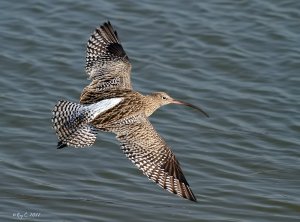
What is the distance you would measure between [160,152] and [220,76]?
3.90m

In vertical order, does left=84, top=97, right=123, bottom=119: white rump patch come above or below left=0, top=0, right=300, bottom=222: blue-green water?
above

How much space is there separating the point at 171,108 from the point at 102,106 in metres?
2.87

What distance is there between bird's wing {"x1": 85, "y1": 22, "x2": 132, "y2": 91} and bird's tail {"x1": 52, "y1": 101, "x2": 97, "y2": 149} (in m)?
0.77

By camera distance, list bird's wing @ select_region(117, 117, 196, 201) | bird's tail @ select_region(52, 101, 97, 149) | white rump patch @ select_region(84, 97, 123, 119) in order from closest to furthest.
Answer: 1. bird's wing @ select_region(117, 117, 196, 201)
2. bird's tail @ select_region(52, 101, 97, 149)
3. white rump patch @ select_region(84, 97, 123, 119)

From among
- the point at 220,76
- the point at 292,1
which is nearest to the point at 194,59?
the point at 220,76

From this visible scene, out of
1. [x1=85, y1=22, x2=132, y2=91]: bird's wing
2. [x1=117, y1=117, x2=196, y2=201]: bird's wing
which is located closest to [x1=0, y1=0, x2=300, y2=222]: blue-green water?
[x1=117, y1=117, x2=196, y2=201]: bird's wing

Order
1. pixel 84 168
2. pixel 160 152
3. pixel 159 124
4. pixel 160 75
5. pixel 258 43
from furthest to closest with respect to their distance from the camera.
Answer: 1. pixel 258 43
2. pixel 160 75
3. pixel 159 124
4. pixel 84 168
5. pixel 160 152

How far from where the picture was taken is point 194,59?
40.7 ft

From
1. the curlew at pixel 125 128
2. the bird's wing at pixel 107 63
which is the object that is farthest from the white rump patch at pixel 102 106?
the bird's wing at pixel 107 63

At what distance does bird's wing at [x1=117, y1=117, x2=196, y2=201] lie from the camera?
8.08 meters

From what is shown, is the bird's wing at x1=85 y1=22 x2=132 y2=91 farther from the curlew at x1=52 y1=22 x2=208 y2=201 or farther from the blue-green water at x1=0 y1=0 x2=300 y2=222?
the blue-green water at x1=0 y1=0 x2=300 y2=222

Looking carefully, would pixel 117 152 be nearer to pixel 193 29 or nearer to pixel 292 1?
pixel 193 29

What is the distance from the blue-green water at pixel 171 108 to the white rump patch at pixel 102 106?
1035mm

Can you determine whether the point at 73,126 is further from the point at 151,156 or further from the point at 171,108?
the point at 171,108
